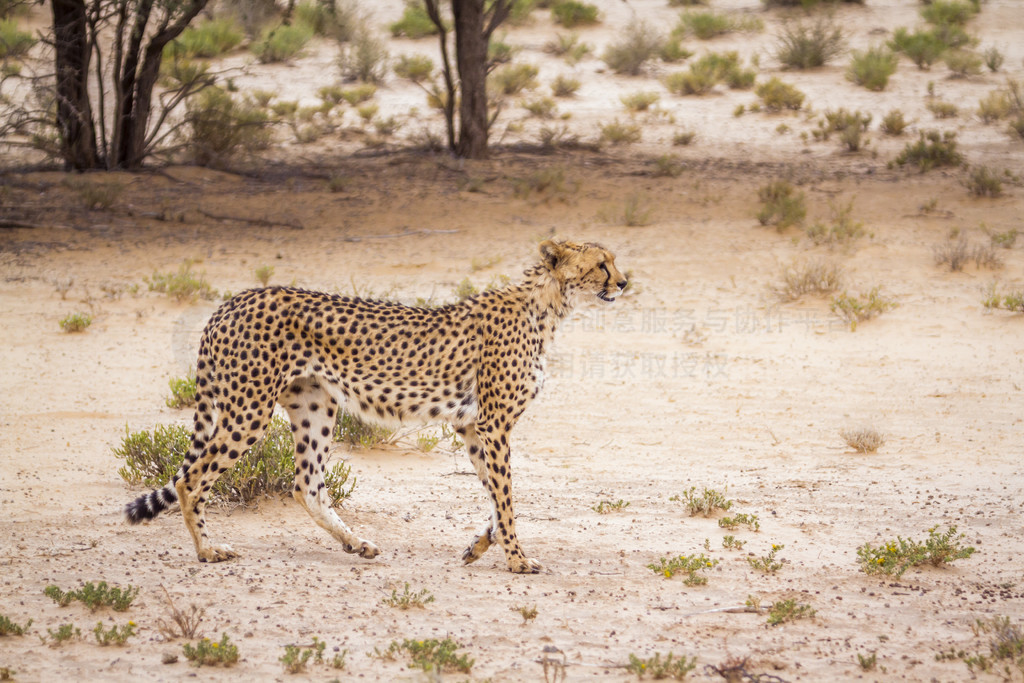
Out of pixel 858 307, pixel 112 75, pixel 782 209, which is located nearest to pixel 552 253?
pixel 858 307

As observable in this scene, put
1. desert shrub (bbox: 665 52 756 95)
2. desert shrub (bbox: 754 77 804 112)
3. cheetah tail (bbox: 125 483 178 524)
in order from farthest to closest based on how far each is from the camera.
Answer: desert shrub (bbox: 665 52 756 95) < desert shrub (bbox: 754 77 804 112) < cheetah tail (bbox: 125 483 178 524)

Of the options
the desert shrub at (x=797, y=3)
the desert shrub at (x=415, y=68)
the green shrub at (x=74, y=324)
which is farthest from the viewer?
the desert shrub at (x=797, y=3)

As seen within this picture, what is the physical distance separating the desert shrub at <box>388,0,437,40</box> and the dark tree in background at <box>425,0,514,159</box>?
9479 mm

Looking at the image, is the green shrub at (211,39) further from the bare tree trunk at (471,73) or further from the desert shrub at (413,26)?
the bare tree trunk at (471,73)

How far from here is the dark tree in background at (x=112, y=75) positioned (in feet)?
45.4

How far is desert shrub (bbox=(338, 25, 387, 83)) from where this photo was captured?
22.6 m

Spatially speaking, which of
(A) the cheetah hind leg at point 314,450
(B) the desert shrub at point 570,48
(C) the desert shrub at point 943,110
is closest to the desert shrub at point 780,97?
(C) the desert shrub at point 943,110

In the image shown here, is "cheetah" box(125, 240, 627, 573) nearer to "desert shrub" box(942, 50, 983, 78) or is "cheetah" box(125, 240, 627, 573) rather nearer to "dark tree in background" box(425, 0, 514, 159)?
"dark tree in background" box(425, 0, 514, 159)

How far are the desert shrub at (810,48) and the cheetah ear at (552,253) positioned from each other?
18.4 metres

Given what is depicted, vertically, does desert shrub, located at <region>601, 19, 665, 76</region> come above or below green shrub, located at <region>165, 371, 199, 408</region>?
above

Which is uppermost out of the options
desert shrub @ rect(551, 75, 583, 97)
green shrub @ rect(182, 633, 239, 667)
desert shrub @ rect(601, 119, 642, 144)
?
desert shrub @ rect(551, 75, 583, 97)

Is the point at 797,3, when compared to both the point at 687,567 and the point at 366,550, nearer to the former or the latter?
the point at 687,567

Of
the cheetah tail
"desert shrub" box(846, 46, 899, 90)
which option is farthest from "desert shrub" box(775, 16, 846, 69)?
the cheetah tail

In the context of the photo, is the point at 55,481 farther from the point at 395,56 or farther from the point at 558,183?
the point at 395,56
